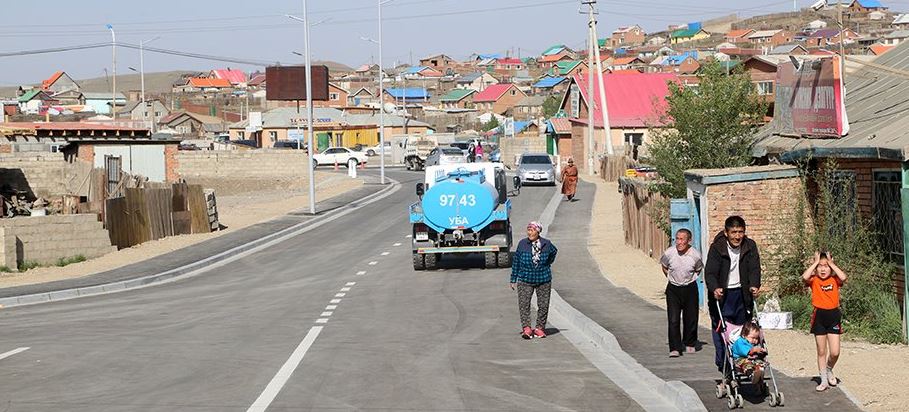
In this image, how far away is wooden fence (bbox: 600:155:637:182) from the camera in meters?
55.5

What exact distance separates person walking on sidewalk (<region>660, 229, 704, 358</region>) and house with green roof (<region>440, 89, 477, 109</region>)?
160 meters

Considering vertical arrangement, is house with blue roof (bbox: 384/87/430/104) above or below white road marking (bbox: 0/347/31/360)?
above

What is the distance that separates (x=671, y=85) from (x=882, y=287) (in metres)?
10.7

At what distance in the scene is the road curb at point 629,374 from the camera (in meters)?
12.3

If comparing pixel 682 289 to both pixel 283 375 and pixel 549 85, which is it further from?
pixel 549 85

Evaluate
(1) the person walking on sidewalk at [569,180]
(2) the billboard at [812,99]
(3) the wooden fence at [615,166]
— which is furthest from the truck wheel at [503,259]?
(3) the wooden fence at [615,166]

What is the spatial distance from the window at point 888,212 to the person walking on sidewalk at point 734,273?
356 centimetres

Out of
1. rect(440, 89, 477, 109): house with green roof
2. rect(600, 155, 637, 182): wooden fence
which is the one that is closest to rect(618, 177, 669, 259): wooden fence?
rect(600, 155, 637, 182): wooden fence

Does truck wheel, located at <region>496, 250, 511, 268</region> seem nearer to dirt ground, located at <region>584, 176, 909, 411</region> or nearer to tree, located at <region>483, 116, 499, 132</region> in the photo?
dirt ground, located at <region>584, 176, 909, 411</region>

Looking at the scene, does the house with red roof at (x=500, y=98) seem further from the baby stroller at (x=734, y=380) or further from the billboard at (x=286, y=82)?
the baby stroller at (x=734, y=380)

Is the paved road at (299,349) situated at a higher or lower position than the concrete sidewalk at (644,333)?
lower

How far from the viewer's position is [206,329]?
1947 centimetres

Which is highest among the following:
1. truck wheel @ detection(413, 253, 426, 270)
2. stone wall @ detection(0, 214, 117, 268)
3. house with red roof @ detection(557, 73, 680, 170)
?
house with red roof @ detection(557, 73, 680, 170)

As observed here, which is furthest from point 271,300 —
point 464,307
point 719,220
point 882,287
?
point 882,287
